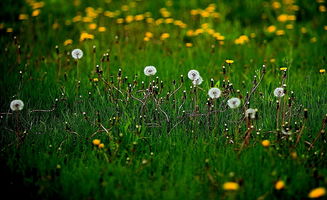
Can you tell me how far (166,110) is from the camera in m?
3.33

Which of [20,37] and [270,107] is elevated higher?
[20,37]

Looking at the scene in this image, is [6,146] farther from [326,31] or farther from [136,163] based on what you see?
[326,31]

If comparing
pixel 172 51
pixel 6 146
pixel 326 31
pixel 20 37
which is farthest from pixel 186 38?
pixel 6 146

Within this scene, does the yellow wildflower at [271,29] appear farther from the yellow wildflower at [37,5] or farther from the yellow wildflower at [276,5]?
the yellow wildflower at [37,5]

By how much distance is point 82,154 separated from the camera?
282cm

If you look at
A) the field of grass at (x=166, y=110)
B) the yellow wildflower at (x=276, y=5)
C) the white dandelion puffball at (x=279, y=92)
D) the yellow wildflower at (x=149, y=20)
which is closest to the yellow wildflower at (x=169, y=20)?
the field of grass at (x=166, y=110)

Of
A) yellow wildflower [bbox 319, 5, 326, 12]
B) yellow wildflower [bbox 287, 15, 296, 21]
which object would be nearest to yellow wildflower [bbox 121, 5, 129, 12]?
yellow wildflower [bbox 287, 15, 296, 21]

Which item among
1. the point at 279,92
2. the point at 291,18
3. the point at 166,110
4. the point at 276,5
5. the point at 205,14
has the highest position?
the point at 276,5

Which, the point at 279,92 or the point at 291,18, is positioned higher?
the point at 291,18

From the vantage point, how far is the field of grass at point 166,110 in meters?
2.51

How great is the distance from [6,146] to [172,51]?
7.92 ft

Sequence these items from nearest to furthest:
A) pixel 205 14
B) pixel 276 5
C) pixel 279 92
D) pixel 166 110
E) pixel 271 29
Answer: pixel 279 92
pixel 166 110
pixel 271 29
pixel 205 14
pixel 276 5

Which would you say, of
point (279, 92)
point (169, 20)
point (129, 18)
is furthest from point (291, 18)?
point (279, 92)

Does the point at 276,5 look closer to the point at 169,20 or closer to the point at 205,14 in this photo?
the point at 205,14
